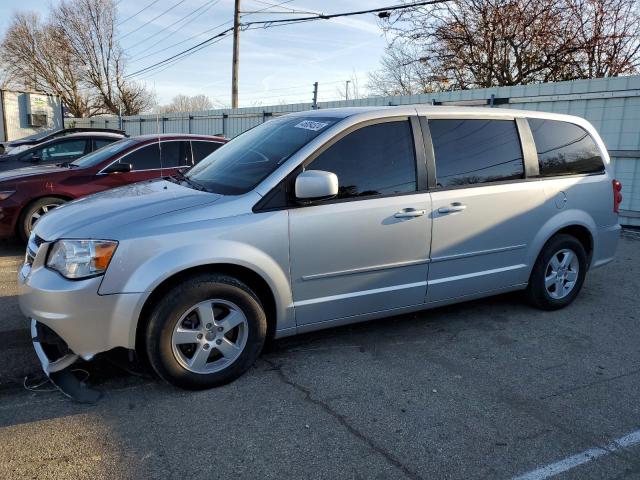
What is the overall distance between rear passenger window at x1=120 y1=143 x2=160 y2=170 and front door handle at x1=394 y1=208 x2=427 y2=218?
4.63 metres

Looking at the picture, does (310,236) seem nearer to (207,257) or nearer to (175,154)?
(207,257)

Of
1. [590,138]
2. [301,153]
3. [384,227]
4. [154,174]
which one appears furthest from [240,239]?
[154,174]

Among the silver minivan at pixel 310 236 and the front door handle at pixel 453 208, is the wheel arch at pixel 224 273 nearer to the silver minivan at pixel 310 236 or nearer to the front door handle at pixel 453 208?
the silver minivan at pixel 310 236

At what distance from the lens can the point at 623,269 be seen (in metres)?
6.39

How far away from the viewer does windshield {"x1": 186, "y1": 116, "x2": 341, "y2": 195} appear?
3.56 meters

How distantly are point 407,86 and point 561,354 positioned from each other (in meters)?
24.2

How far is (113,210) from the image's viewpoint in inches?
131

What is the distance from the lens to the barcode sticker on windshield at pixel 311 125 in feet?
12.3

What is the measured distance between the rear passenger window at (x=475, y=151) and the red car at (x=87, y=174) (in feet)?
14.2

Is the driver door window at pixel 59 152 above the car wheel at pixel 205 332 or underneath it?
above

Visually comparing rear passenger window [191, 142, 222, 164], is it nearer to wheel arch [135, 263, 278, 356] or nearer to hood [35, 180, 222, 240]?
hood [35, 180, 222, 240]

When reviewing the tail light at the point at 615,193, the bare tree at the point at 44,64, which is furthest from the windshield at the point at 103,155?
the bare tree at the point at 44,64

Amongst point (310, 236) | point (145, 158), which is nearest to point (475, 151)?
point (310, 236)

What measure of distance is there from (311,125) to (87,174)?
4282mm
